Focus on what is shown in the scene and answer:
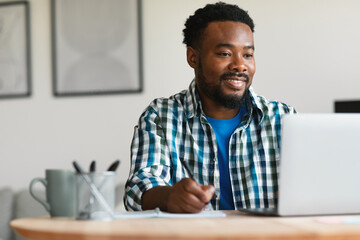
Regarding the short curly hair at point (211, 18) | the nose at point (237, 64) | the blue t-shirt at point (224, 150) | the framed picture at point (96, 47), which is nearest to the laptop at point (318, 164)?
the blue t-shirt at point (224, 150)

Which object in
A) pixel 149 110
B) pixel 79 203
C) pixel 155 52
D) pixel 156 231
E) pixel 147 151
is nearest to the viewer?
pixel 156 231

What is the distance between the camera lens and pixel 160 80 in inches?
128

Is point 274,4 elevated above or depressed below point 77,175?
above

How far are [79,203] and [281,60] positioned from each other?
7.04 feet

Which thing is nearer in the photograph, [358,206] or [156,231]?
[156,231]

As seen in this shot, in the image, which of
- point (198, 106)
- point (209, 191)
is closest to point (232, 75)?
point (198, 106)

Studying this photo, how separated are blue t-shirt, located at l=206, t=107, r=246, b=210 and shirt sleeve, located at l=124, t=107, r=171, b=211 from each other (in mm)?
176

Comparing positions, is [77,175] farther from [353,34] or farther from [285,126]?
[353,34]

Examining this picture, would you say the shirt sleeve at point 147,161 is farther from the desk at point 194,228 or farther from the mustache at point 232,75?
the desk at point 194,228

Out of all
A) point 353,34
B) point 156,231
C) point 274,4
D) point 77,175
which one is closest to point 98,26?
point 274,4

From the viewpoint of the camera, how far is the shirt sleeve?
58.7 inches

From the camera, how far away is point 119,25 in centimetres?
331

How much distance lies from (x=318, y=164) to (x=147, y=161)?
63cm

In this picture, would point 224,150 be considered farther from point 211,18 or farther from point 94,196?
point 94,196
